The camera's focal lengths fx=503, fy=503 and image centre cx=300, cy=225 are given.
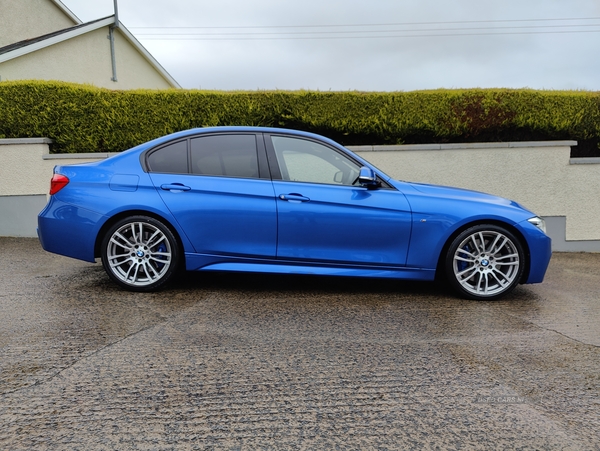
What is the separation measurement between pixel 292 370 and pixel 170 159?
108 inches

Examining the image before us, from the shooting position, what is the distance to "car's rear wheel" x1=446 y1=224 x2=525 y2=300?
15.9 feet

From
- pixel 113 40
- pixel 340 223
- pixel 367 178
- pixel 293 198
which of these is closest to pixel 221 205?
pixel 293 198

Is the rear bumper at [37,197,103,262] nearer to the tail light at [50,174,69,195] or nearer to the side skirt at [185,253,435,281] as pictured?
the tail light at [50,174,69,195]

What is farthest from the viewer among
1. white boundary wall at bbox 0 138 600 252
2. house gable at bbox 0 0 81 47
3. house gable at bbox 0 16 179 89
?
house gable at bbox 0 0 81 47

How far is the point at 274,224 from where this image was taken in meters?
4.74

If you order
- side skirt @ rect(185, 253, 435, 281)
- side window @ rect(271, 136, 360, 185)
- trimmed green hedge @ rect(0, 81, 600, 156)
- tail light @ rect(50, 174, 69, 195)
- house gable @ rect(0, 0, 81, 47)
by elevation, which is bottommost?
side skirt @ rect(185, 253, 435, 281)

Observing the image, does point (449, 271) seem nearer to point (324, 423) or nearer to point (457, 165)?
point (324, 423)

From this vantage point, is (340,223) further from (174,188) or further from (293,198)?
(174,188)

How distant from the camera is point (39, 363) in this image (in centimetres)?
306

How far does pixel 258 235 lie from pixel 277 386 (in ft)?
7.06

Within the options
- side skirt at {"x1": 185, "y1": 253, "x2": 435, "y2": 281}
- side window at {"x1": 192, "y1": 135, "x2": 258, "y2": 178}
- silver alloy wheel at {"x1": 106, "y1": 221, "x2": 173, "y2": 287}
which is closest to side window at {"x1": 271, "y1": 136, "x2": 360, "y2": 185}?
side window at {"x1": 192, "y1": 135, "x2": 258, "y2": 178}

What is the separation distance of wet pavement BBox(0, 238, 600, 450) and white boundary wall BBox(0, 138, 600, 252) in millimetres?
3575

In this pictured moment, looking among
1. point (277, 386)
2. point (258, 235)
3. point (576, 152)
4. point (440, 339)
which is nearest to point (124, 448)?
point (277, 386)

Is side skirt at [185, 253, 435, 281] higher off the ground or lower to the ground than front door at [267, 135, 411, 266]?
lower
